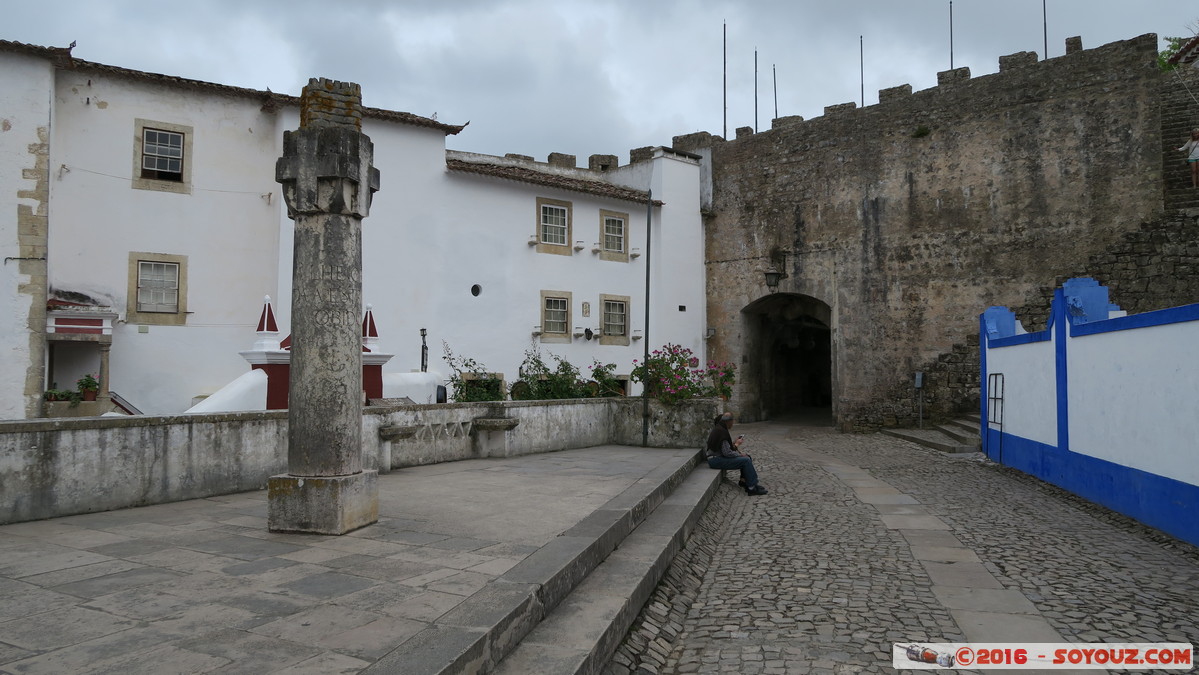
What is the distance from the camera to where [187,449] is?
21.9ft

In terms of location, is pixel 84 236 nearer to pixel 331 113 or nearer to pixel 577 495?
pixel 331 113

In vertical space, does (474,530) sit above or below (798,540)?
above

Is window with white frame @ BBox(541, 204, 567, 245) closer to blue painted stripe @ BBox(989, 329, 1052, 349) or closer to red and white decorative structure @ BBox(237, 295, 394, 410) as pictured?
red and white decorative structure @ BBox(237, 295, 394, 410)

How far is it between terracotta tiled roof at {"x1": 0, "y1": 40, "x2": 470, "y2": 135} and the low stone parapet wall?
9.46 metres

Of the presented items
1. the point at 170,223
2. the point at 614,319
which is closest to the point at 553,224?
the point at 614,319

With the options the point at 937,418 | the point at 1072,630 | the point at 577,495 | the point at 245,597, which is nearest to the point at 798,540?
the point at 577,495

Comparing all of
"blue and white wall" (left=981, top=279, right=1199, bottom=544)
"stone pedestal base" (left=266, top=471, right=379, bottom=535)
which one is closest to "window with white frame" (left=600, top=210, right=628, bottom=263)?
"blue and white wall" (left=981, top=279, right=1199, bottom=544)

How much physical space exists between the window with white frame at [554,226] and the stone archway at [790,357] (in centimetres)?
596

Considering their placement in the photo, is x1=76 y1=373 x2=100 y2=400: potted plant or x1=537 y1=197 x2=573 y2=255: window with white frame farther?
x1=537 y1=197 x2=573 y2=255: window with white frame

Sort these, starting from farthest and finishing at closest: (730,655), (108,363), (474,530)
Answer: (108,363), (474,530), (730,655)

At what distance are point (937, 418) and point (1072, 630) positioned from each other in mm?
15332

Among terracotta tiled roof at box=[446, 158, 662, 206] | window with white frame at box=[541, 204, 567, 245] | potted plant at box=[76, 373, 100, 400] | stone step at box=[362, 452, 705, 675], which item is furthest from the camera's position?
window with white frame at box=[541, 204, 567, 245]

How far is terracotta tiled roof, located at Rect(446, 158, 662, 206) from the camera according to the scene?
18.5 meters

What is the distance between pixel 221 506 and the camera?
637 cm
